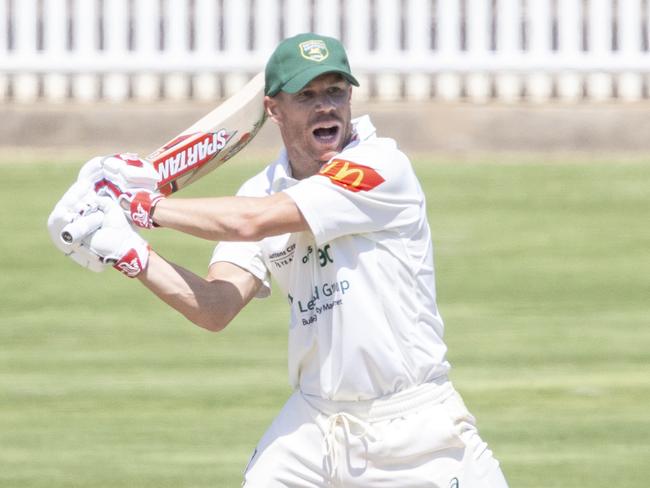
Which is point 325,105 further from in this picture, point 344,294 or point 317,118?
point 344,294

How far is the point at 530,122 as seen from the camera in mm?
13086

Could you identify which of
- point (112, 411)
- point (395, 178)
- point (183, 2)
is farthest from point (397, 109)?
point (395, 178)

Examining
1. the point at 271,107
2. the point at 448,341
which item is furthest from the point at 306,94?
the point at 448,341

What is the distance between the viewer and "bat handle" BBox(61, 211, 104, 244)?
465 centimetres

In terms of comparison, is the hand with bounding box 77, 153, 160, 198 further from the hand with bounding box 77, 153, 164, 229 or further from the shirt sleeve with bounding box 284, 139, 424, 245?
the shirt sleeve with bounding box 284, 139, 424, 245

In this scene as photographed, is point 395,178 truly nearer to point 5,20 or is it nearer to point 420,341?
point 420,341

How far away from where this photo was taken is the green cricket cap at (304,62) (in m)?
4.70

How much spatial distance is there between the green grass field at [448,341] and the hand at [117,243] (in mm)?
2109

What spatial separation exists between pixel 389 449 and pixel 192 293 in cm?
72

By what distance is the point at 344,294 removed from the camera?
4660mm

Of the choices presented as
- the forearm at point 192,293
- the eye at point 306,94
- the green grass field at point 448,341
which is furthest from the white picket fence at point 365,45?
the eye at point 306,94

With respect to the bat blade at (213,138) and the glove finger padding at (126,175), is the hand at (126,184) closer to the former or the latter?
the glove finger padding at (126,175)

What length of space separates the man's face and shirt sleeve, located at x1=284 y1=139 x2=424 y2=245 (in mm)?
89

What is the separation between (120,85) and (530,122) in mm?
3168
